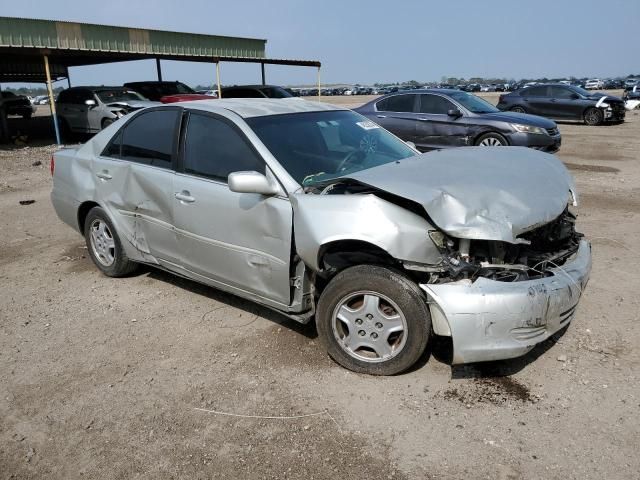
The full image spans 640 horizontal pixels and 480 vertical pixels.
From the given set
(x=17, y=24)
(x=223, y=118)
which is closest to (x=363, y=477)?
(x=223, y=118)

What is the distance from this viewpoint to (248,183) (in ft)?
10.9

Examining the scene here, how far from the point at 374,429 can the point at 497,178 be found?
1705 mm

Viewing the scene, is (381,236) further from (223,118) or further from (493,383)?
(223,118)

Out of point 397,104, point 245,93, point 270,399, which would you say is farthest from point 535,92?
point 270,399

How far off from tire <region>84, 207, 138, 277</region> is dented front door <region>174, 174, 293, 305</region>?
1037 millimetres

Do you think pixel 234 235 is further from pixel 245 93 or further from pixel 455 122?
pixel 245 93

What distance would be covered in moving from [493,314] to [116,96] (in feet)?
52.9

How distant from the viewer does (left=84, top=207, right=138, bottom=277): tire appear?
4812mm

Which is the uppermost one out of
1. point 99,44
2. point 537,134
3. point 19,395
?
point 99,44

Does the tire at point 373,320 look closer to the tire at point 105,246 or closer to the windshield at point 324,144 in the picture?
the windshield at point 324,144

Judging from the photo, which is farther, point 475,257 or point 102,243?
point 102,243

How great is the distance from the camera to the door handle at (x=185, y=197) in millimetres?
3889

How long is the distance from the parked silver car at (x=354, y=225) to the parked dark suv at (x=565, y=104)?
16.5m

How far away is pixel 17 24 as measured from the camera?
15.9 meters
